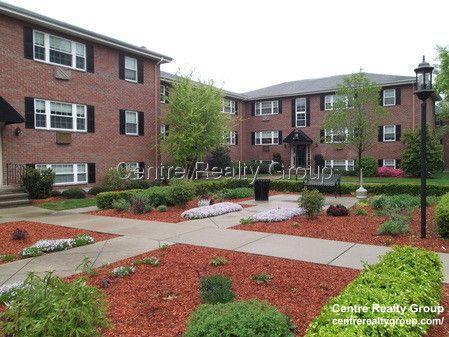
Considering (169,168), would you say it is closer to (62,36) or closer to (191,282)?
(62,36)

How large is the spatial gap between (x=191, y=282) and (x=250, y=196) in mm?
11681

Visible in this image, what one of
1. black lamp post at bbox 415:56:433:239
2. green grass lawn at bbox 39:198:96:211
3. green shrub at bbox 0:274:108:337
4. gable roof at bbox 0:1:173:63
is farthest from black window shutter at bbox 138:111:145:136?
green shrub at bbox 0:274:108:337

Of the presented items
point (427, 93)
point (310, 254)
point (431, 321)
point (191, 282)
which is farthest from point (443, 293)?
point (427, 93)

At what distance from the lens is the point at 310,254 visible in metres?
6.55

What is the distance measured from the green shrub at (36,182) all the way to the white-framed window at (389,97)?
24.9 meters

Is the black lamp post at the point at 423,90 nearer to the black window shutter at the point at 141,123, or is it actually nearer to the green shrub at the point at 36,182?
the green shrub at the point at 36,182

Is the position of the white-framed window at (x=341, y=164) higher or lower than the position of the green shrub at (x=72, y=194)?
higher

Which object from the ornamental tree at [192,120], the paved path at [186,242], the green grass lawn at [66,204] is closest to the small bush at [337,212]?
the paved path at [186,242]

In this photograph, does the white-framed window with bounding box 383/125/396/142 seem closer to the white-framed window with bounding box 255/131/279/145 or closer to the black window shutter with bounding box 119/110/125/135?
the white-framed window with bounding box 255/131/279/145

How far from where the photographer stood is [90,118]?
19.6 meters

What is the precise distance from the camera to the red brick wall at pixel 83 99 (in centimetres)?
1622

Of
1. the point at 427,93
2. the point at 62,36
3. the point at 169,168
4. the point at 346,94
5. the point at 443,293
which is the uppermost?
the point at 62,36

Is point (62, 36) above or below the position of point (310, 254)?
above

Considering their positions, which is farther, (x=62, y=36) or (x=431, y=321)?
(x=62, y=36)
